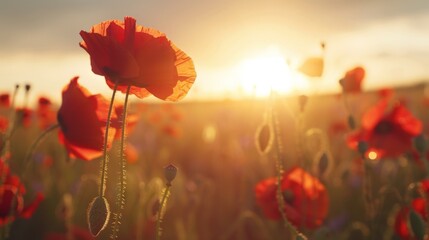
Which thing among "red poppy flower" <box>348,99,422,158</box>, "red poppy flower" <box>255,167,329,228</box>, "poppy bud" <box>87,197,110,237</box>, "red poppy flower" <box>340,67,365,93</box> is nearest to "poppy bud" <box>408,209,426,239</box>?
"red poppy flower" <box>255,167,329,228</box>

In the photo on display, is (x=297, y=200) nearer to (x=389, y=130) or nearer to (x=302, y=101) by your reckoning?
(x=302, y=101)

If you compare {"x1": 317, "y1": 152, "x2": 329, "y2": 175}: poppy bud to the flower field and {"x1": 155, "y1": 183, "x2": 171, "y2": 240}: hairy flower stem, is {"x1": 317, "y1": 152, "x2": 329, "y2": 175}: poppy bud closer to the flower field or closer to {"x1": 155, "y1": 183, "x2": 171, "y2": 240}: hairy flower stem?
the flower field

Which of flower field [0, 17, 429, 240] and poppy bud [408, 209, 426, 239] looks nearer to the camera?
flower field [0, 17, 429, 240]

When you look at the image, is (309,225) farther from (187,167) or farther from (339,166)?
(187,167)

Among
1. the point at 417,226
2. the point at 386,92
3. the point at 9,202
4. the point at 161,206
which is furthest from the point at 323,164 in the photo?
the point at 386,92

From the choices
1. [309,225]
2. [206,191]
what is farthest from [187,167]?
[309,225]
